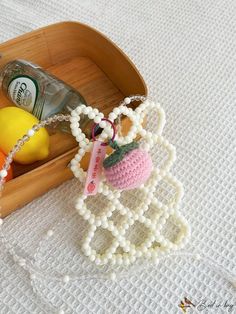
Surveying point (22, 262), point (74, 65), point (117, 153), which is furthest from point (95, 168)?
point (74, 65)

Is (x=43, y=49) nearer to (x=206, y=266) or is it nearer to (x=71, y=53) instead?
(x=71, y=53)

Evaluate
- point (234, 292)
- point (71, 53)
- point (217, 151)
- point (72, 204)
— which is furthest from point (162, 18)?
point (234, 292)

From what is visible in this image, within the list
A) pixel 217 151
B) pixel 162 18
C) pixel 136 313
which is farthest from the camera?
pixel 162 18

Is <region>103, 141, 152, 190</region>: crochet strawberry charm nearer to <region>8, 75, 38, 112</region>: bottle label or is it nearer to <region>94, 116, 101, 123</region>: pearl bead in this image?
<region>94, 116, 101, 123</region>: pearl bead

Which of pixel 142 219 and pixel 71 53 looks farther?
pixel 71 53

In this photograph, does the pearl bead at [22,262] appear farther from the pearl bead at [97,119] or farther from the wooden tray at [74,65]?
the pearl bead at [97,119]

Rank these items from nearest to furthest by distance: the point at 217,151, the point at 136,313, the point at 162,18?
the point at 136,313
the point at 217,151
the point at 162,18

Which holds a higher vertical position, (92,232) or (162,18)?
(162,18)

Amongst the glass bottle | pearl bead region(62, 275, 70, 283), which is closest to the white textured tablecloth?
pearl bead region(62, 275, 70, 283)
